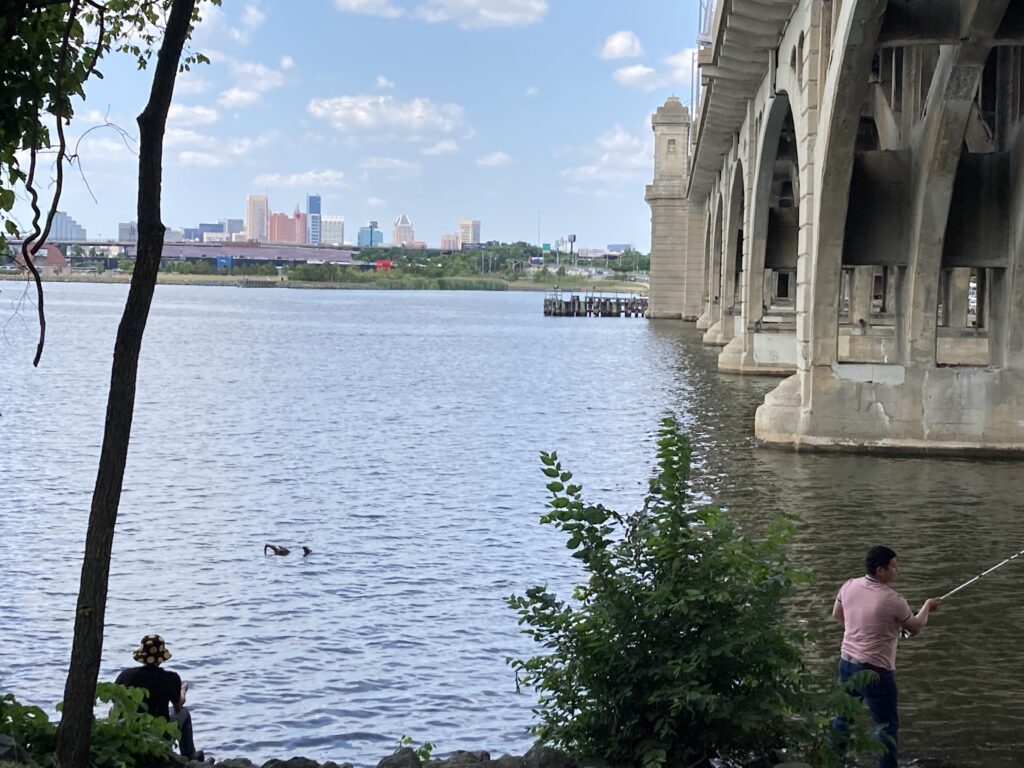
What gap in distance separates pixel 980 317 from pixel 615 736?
131ft

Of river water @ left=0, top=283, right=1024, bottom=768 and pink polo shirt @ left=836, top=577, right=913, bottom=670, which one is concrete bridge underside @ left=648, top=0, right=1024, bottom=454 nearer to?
river water @ left=0, top=283, right=1024, bottom=768

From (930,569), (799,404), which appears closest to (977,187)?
(799,404)

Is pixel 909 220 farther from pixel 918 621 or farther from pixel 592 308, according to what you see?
pixel 592 308

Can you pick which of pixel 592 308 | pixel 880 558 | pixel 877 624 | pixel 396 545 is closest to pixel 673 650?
pixel 877 624

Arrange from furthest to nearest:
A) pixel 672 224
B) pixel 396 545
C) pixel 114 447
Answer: pixel 672 224
pixel 396 545
pixel 114 447

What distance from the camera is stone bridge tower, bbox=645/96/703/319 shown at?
101 m

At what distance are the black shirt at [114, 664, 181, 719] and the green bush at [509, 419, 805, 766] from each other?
2.64 metres

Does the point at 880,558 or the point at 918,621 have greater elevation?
the point at 880,558

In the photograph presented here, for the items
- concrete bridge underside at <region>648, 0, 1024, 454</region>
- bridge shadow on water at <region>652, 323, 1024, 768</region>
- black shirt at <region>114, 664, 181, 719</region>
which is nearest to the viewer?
black shirt at <region>114, 664, 181, 719</region>

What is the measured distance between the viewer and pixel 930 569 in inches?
606

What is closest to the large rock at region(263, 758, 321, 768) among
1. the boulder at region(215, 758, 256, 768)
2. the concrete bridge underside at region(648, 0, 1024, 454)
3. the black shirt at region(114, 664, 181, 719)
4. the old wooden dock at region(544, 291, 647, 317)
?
the boulder at region(215, 758, 256, 768)

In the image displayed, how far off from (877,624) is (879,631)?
0.15 feet

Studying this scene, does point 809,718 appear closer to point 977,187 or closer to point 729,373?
point 977,187

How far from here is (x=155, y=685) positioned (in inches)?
376
